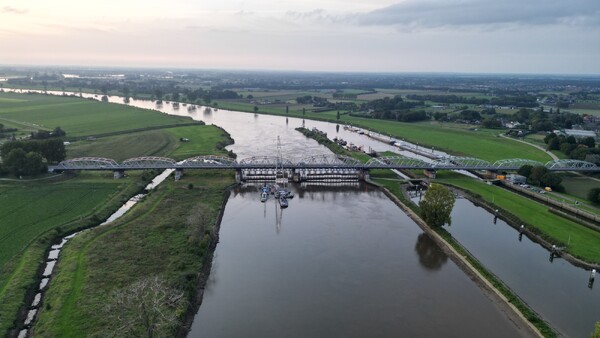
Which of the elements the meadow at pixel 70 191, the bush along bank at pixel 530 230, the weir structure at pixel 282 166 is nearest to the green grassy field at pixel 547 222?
the bush along bank at pixel 530 230

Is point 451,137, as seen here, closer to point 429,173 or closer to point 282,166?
point 429,173

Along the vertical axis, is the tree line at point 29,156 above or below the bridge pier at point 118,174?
above

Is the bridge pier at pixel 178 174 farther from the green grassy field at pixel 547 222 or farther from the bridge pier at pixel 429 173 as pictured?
the green grassy field at pixel 547 222

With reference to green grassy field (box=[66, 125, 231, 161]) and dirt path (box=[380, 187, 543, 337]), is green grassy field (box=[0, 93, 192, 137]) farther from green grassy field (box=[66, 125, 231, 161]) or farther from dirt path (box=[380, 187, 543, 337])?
dirt path (box=[380, 187, 543, 337])

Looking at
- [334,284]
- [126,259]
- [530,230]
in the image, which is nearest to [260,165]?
[126,259]

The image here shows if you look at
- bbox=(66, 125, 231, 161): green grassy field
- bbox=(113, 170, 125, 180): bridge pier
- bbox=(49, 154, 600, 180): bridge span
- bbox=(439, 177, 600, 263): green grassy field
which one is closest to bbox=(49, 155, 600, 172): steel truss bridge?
bbox=(49, 154, 600, 180): bridge span

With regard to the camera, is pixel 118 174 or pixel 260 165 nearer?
pixel 118 174
